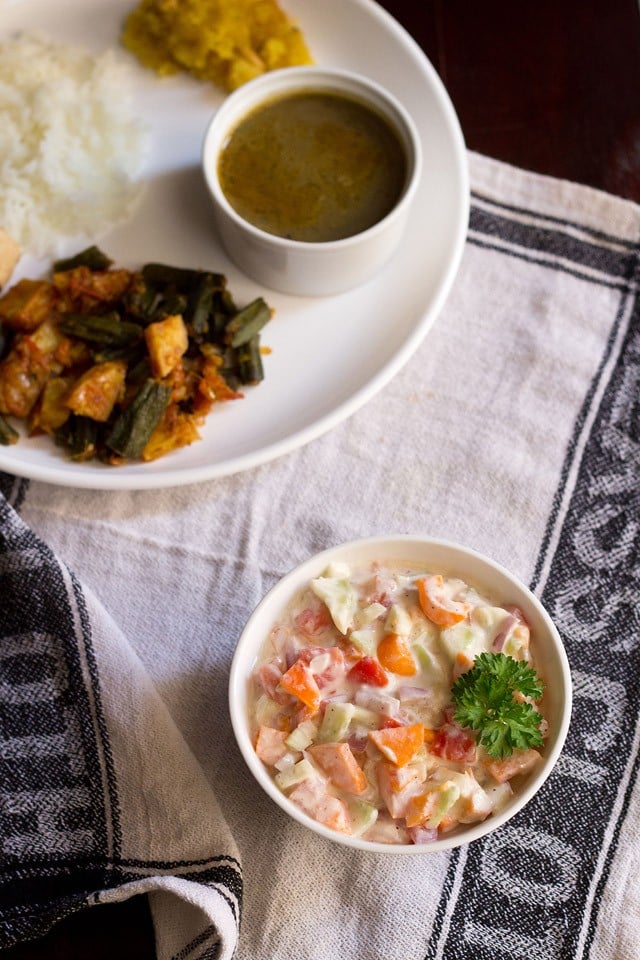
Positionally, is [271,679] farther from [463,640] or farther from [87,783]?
[87,783]

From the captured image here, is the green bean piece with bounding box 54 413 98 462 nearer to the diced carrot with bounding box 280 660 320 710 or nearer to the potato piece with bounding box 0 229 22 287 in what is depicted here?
the potato piece with bounding box 0 229 22 287

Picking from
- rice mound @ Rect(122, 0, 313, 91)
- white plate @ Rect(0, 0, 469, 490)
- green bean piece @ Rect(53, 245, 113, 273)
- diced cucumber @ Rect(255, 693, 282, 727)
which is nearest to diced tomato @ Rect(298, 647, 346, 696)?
diced cucumber @ Rect(255, 693, 282, 727)

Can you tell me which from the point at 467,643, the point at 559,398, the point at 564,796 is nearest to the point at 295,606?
the point at 467,643

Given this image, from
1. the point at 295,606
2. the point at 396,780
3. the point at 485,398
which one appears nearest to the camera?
the point at 396,780

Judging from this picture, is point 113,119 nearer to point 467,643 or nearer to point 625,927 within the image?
point 467,643

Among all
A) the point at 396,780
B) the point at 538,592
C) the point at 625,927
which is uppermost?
the point at 396,780

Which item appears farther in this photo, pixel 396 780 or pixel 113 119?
pixel 113 119
